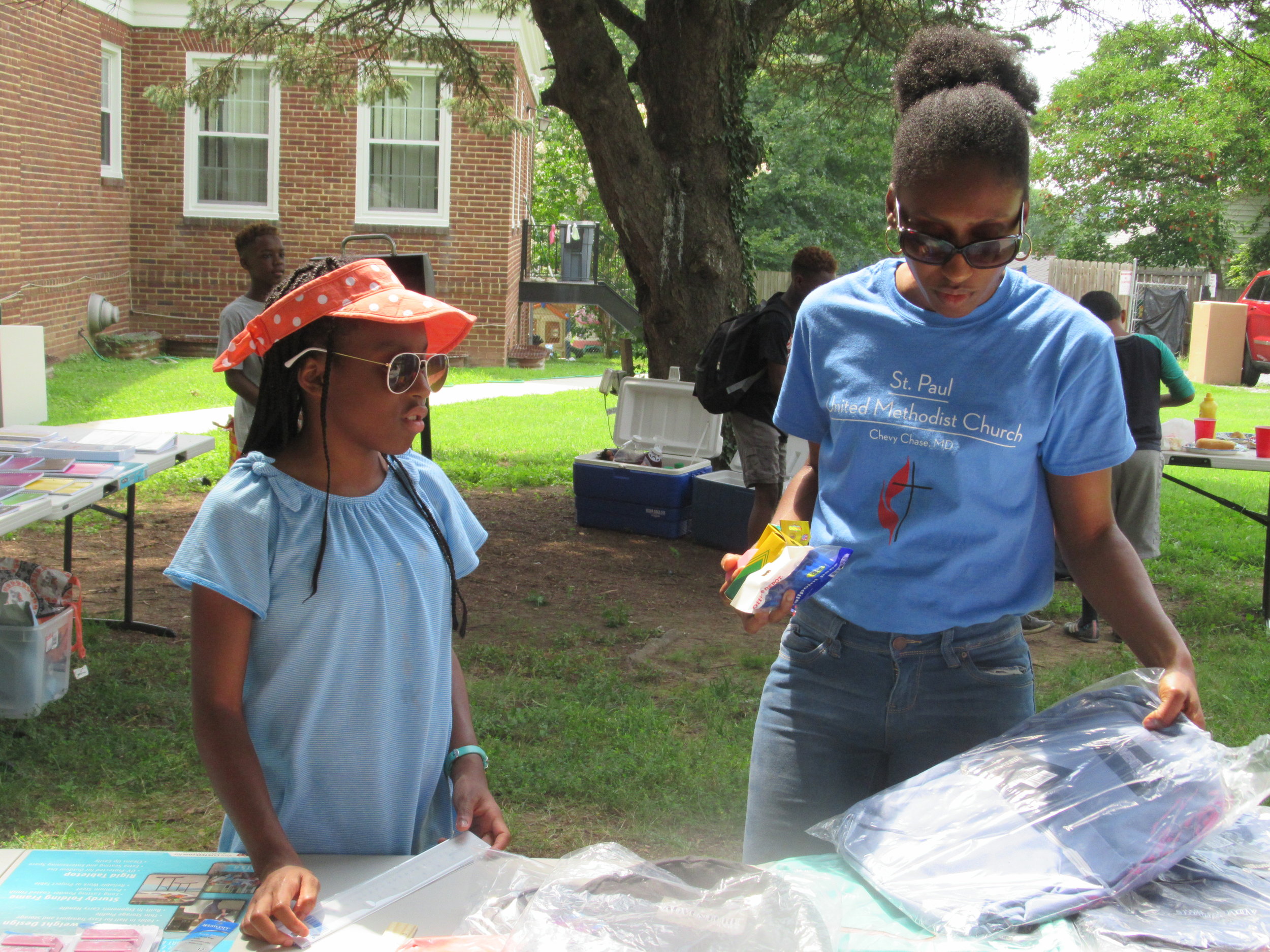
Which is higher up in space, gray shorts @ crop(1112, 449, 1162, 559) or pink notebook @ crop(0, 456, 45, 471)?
pink notebook @ crop(0, 456, 45, 471)

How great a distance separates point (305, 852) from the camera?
5.94 ft

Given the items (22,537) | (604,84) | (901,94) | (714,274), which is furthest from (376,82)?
(901,94)

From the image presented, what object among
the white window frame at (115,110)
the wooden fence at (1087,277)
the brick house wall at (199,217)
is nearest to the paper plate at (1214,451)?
the brick house wall at (199,217)

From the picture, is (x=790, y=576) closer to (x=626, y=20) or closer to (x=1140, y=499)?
(x=1140, y=499)

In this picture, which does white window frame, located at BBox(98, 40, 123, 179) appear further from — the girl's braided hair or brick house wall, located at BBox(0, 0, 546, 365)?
the girl's braided hair

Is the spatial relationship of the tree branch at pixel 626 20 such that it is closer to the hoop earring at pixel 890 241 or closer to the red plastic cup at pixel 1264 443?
the red plastic cup at pixel 1264 443

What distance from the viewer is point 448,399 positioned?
49.8ft

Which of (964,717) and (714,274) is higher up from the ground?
(714,274)

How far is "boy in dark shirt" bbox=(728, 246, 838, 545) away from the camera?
6902 millimetres

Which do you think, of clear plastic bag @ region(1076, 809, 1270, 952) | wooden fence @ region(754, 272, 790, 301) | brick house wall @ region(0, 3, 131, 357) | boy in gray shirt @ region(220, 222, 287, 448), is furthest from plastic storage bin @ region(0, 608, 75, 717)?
wooden fence @ region(754, 272, 790, 301)

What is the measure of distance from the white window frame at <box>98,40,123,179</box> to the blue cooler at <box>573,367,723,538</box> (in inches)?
437

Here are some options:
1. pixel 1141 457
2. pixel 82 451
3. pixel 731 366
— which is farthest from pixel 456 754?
pixel 1141 457

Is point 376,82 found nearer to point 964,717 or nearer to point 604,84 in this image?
point 604,84

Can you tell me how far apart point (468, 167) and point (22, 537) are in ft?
35.1
